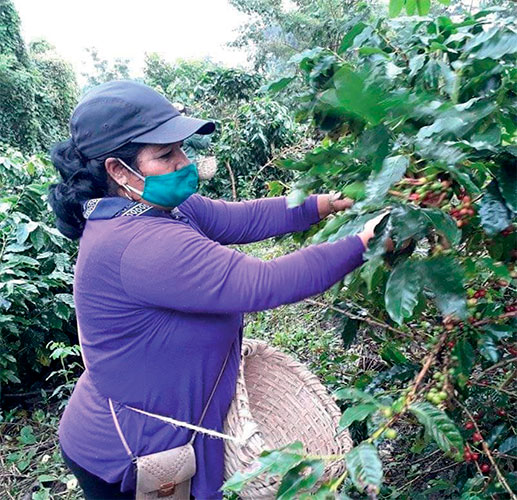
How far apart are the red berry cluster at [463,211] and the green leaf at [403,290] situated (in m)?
0.13

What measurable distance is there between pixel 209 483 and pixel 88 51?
22.0m

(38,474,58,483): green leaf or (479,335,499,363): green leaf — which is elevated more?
(479,335,499,363): green leaf

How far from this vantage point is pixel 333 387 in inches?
81.0

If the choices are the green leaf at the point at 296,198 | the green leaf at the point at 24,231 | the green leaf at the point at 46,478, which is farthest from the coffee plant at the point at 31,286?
the green leaf at the point at 296,198

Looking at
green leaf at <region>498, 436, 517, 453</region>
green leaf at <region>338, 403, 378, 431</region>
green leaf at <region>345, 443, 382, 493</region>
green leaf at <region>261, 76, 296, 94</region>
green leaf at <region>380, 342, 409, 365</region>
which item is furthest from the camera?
green leaf at <region>380, 342, 409, 365</region>

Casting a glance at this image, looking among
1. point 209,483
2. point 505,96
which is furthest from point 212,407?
point 505,96

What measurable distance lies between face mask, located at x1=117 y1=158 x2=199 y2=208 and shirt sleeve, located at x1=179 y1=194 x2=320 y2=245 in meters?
0.20

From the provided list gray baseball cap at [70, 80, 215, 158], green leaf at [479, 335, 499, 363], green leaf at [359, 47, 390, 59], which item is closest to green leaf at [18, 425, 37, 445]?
gray baseball cap at [70, 80, 215, 158]

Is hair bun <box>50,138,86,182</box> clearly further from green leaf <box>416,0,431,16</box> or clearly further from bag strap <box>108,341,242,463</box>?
green leaf <box>416,0,431,16</box>

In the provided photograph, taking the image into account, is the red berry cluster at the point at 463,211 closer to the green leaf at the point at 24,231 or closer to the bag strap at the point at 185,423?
the bag strap at the point at 185,423

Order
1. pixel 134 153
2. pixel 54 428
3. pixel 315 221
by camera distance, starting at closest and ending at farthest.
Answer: pixel 134 153 → pixel 315 221 → pixel 54 428

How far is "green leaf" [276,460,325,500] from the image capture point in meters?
0.80

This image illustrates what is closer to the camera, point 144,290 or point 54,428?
point 144,290

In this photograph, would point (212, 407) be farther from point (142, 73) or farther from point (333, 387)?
point (142, 73)
